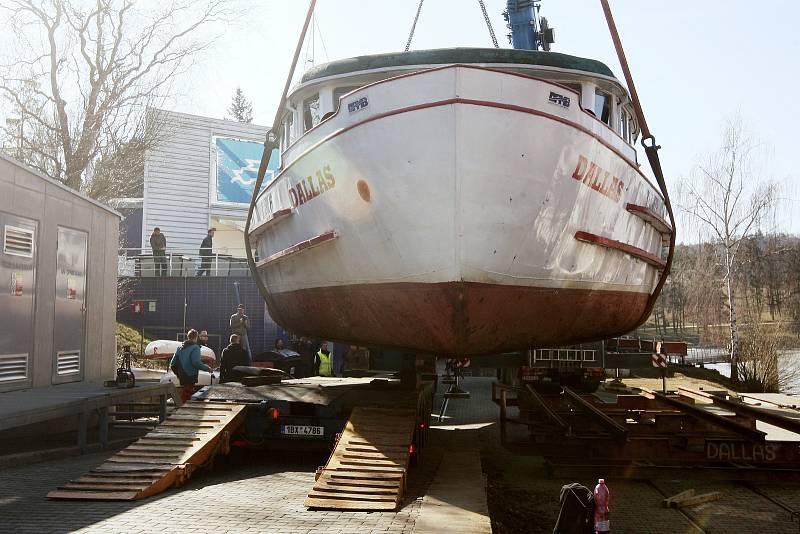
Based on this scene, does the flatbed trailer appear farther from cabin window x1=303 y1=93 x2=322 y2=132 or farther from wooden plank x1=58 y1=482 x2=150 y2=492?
cabin window x1=303 y1=93 x2=322 y2=132

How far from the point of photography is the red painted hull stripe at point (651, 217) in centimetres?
751

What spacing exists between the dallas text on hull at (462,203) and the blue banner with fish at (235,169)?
70.1 ft

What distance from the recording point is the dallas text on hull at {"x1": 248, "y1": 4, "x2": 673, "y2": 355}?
579cm

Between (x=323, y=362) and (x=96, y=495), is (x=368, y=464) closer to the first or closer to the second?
(x=96, y=495)

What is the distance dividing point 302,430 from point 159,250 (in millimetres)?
14915

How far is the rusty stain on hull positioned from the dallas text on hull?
0.02 meters

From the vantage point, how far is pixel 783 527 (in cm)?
512

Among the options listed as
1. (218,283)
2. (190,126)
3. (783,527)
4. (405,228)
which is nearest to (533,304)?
(405,228)

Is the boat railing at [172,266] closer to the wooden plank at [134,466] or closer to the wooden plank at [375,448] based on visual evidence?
the wooden plank at [134,466]

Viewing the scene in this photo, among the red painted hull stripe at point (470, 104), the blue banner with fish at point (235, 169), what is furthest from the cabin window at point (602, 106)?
the blue banner with fish at point (235, 169)

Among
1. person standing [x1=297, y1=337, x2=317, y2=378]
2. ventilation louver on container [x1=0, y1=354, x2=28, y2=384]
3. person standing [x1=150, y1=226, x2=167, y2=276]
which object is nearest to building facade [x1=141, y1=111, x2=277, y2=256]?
person standing [x1=150, y1=226, x2=167, y2=276]

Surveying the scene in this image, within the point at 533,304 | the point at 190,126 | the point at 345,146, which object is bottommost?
the point at 533,304

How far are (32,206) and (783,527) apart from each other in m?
8.22

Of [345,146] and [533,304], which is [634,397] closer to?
[533,304]
